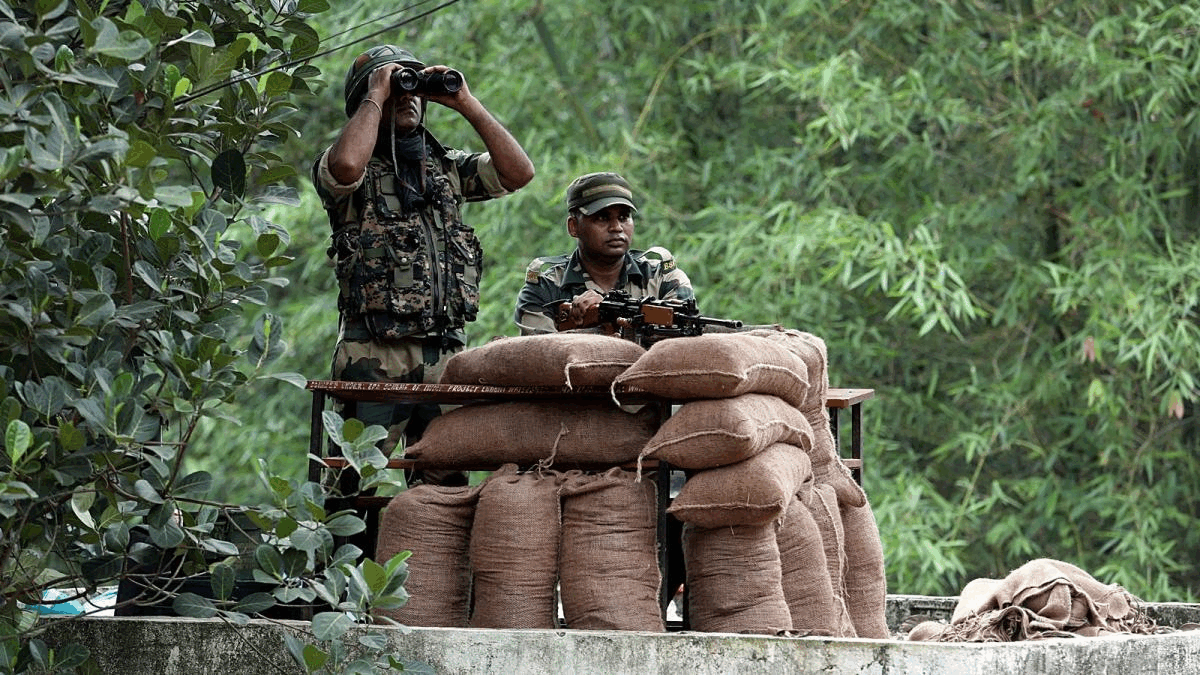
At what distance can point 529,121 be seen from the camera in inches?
428

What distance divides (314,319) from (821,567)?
669 centimetres

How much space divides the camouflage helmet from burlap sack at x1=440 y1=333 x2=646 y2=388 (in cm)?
104

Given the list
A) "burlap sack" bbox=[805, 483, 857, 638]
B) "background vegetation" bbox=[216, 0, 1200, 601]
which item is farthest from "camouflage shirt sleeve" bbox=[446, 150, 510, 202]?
"background vegetation" bbox=[216, 0, 1200, 601]

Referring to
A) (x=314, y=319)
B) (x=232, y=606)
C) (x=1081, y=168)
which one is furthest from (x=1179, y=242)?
(x=232, y=606)

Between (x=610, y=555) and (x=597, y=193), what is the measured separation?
5.35 ft

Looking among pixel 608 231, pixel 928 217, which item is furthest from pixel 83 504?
pixel 928 217

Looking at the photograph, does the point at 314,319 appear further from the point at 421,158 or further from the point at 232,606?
the point at 232,606

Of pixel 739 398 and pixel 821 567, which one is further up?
pixel 739 398

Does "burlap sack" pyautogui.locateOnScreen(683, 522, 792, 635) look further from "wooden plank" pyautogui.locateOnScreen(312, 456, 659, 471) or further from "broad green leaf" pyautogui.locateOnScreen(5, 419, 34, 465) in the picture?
"broad green leaf" pyautogui.locateOnScreen(5, 419, 34, 465)

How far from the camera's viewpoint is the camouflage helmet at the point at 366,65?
5.26 meters

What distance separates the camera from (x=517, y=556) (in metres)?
4.48

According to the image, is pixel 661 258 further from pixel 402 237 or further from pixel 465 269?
pixel 402 237

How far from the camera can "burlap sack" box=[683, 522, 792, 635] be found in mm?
4387

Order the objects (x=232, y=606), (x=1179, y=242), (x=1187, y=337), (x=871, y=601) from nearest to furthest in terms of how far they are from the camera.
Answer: (x=232, y=606)
(x=871, y=601)
(x=1187, y=337)
(x=1179, y=242)
